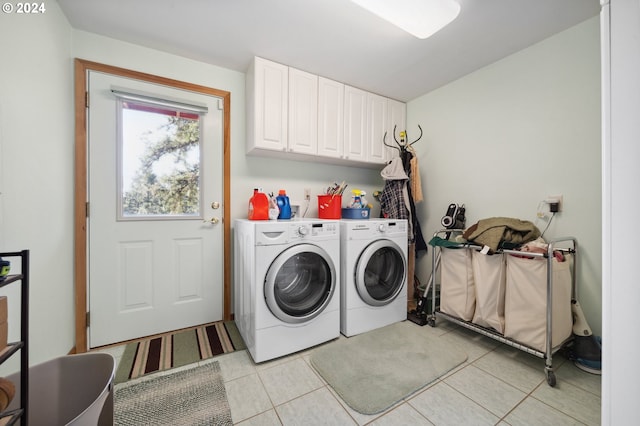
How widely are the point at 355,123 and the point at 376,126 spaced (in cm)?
29

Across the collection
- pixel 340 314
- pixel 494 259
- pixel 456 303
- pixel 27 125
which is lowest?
pixel 340 314

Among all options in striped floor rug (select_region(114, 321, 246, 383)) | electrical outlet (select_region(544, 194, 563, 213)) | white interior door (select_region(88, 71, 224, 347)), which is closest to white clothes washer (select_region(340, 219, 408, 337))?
striped floor rug (select_region(114, 321, 246, 383))

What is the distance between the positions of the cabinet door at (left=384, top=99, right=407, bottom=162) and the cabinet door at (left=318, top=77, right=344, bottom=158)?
2.11ft

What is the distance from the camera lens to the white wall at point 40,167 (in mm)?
1103

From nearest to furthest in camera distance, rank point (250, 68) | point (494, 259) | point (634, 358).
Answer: point (634, 358)
point (494, 259)
point (250, 68)

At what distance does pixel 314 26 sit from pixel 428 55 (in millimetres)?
1005

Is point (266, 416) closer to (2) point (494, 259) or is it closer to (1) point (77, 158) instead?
(2) point (494, 259)

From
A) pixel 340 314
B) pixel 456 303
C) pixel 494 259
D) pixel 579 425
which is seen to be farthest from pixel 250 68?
pixel 579 425

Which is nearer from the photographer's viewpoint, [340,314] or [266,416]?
[266,416]

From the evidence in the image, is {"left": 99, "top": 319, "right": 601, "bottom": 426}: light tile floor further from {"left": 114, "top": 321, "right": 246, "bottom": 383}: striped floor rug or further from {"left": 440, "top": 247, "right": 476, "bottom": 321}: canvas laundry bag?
{"left": 440, "top": 247, "right": 476, "bottom": 321}: canvas laundry bag

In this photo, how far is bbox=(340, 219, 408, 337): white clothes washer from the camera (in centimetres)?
191

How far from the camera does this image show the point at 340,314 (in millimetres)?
1985

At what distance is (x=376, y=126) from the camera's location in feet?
8.60

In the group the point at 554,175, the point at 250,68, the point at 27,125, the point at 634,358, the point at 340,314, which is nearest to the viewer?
the point at 634,358
